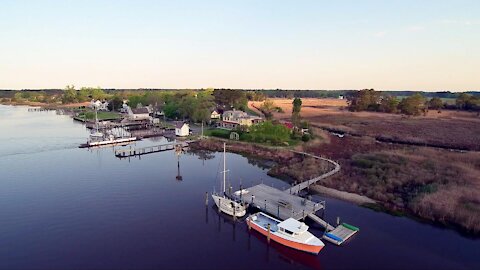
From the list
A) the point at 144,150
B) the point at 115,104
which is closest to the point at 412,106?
the point at 144,150

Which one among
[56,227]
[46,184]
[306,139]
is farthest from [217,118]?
[56,227]

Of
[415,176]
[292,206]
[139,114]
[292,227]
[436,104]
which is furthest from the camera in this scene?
[436,104]

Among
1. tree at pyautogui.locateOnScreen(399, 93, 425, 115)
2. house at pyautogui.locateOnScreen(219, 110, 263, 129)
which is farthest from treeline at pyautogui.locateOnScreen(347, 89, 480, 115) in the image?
house at pyautogui.locateOnScreen(219, 110, 263, 129)

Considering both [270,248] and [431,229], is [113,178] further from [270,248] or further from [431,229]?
[431,229]

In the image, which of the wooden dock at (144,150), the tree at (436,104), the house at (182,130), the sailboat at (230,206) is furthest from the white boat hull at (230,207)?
the tree at (436,104)

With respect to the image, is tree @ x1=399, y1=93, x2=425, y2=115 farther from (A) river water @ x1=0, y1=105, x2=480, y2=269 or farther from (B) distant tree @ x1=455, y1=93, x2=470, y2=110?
(A) river water @ x1=0, y1=105, x2=480, y2=269

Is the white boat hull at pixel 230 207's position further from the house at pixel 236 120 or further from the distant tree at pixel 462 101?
the distant tree at pixel 462 101

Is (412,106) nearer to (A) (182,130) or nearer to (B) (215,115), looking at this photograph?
(B) (215,115)
